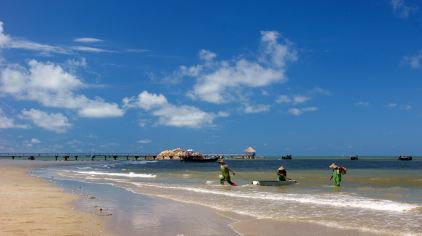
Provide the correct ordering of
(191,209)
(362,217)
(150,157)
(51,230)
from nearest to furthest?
1. (51,230)
2. (362,217)
3. (191,209)
4. (150,157)

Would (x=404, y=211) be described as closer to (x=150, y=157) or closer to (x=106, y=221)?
(x=106, y=221)

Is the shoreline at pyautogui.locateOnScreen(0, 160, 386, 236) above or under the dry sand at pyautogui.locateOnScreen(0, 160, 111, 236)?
under

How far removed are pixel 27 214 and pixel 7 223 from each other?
1609 mm

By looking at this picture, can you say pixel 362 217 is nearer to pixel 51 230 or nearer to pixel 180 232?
pixel 180 232

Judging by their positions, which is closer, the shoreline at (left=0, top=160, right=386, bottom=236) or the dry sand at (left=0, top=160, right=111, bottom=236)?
the dry sand at (left=0, top=160, right=111, bottom=236)

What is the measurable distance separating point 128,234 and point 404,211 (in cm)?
998

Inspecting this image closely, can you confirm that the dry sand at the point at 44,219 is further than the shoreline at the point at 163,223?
No

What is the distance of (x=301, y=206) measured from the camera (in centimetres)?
1661

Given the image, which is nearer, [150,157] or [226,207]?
[226,207]

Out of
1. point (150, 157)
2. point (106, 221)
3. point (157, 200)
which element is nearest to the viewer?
point (106, 221)

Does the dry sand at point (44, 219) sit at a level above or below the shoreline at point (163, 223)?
above

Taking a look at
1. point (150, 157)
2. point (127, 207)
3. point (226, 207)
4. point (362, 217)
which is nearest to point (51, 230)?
point (127, 207)

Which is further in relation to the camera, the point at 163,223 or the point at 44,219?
the point at 163,223

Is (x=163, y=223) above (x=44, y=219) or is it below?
below
